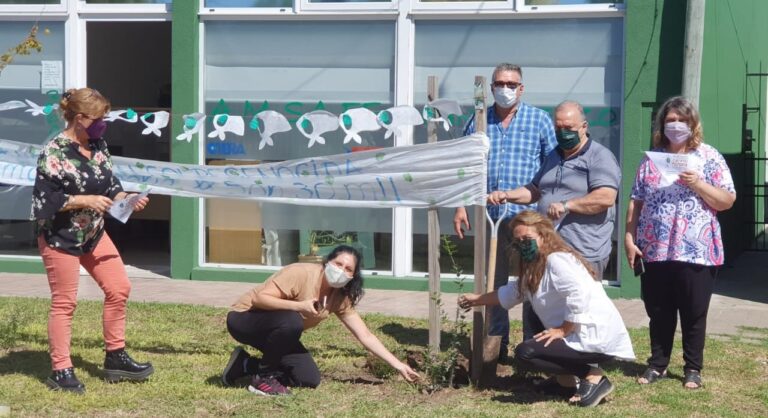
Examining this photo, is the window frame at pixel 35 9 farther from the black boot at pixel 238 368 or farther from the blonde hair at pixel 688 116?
the blonde hair at pixel 688 116

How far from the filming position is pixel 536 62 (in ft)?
32.6

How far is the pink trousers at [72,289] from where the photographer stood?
6.22 m

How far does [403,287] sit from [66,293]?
14.9ft

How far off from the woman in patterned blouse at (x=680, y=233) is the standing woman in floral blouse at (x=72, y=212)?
2.94 meters

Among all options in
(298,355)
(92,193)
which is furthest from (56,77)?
(298,355)

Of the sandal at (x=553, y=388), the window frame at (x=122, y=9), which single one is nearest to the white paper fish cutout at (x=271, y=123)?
the window frame at (x=122, y=9)

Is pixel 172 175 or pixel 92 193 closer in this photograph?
pixel 92 193

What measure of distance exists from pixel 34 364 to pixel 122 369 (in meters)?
0.85

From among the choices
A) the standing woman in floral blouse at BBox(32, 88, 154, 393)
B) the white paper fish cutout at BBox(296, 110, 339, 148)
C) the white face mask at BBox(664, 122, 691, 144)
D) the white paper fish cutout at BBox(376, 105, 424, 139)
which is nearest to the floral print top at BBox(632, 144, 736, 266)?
the white face mask at BBox(664, 122, 691, 144)

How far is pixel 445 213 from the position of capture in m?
10.2

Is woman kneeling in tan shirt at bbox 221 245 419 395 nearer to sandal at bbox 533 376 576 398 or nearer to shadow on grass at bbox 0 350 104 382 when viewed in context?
sandal at bbox 533 376 576 398

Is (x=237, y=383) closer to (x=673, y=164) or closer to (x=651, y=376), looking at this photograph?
(x=651, y=376)

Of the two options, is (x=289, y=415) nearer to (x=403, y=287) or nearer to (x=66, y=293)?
(x=66, y=293)

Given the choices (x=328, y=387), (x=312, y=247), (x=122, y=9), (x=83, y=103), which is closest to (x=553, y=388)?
(x=328, y=387)
